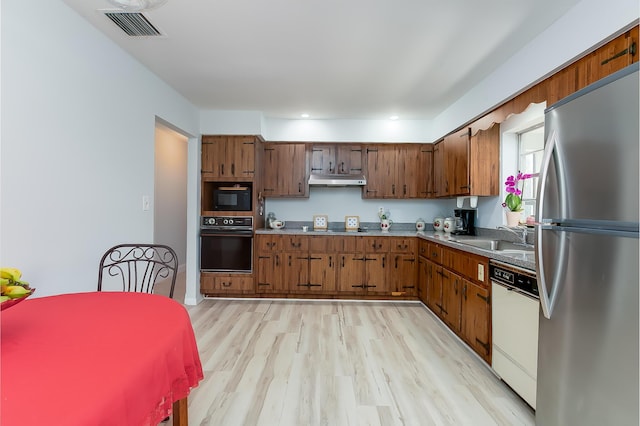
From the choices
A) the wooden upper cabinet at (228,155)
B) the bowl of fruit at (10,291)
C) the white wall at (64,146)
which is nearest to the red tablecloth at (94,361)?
the bowl of fruit at (10,291)

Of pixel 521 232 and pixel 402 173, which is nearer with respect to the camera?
pixel 521 232

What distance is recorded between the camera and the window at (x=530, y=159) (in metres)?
2.89

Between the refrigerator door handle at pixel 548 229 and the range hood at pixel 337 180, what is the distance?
9.54 feet

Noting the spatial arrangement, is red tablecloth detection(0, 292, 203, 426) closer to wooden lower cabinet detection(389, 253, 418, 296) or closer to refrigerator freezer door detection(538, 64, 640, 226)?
refrigerator freezer door detection(538, 64, 640, 226)

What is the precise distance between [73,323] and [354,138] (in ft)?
13.0

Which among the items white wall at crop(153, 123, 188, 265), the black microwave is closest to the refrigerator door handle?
the black microwave

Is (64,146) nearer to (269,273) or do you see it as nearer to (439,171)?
(269,273)

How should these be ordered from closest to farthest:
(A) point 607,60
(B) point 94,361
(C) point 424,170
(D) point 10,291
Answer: (B) point 94,361, (D) point 10,291, (A) point 607,60, (C) point 424,170

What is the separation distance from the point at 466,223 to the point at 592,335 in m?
2.80

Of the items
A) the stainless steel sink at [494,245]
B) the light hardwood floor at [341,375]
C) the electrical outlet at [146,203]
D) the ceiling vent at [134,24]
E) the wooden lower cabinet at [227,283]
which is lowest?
the light hardwood floor at [341,375]

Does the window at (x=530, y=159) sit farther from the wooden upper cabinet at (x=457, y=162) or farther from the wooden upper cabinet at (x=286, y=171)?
the wooden upper cabinet at (x=286, y=171)

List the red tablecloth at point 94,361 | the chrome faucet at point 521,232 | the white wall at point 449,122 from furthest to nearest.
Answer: the chrome faucet at point 521,232, the white wall at point 449,122, the red tablecloth at point 94,361

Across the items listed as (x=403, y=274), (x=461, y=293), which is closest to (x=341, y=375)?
(x=461, y=293)

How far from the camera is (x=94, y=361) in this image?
0.77 meters
